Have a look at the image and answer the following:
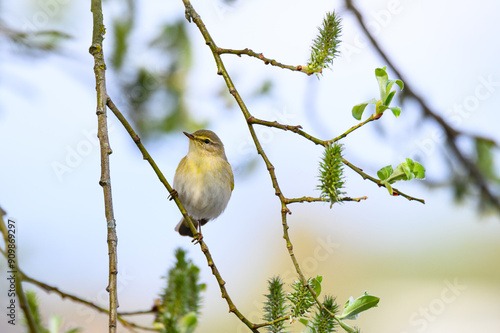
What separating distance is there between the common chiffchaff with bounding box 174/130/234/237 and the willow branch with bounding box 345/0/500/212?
1.35 metres

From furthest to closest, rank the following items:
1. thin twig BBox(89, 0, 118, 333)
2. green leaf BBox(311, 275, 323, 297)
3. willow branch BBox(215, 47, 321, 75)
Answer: willow branch BBox(215, 47, 321, 75)
green leaf BBox(311, 275, 323, 297)
thin twig BBox(89, 0, 118, 333)

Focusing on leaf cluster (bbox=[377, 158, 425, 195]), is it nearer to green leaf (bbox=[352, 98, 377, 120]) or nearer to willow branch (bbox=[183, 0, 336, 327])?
green leaf (bbox=[352, 98, 377, 120])

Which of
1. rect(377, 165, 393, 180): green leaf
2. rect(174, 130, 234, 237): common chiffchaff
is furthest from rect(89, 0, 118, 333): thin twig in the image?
rect(174, 130, 234, 237): common chiffchaff

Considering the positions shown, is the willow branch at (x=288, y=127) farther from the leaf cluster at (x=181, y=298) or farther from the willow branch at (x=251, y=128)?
the leaf cluster at (x=181, y=298)

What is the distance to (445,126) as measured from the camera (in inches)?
146

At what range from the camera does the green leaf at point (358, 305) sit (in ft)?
5.02

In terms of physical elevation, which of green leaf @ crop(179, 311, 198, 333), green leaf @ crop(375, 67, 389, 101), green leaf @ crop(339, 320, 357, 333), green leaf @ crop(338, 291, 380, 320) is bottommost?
green leaf @ crop(179, 311, 198, 333)

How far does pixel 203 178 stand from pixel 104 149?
1.98 metres

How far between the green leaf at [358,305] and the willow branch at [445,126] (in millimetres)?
2240

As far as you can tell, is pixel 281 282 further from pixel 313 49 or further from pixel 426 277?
pixel 426 277

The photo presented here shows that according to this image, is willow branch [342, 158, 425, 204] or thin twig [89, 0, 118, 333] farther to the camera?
willow branch [342, 158, 425, 204]

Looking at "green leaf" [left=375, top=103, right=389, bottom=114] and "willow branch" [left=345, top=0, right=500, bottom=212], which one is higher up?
"willow branch" [left=345, top=0, right=500, bottom=212]

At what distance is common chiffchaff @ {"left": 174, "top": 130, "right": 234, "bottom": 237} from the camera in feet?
12.2

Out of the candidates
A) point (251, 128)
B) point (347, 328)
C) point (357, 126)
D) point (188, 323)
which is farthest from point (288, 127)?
point (188, 323)
